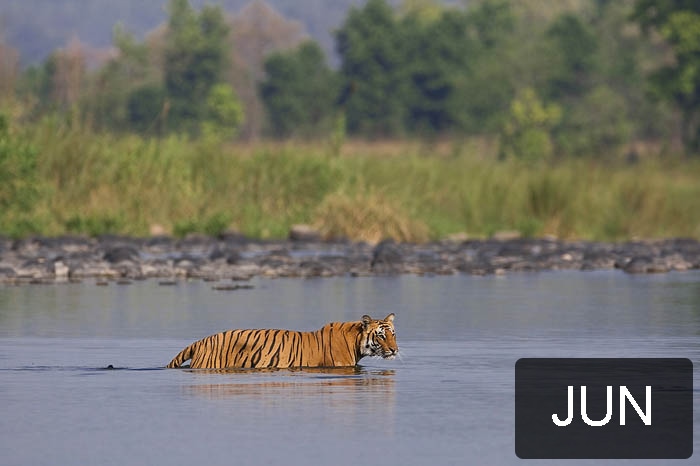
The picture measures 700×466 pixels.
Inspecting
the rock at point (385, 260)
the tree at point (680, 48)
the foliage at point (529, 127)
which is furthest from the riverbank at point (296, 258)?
the foliage at point (529, 127)

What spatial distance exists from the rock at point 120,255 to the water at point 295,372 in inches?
88.5

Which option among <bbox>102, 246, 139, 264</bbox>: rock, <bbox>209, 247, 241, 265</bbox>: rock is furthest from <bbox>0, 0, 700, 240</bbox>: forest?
<bbox>102, 246, 139, 264</bbox>: rock

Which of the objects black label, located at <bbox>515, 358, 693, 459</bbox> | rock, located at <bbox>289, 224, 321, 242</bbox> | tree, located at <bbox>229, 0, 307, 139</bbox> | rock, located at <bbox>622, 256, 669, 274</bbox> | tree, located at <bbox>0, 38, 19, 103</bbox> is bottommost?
black label, located at <bbox>515, 358, 693, 459</bbox>

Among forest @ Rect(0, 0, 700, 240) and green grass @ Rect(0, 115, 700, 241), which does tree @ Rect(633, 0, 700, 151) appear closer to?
forest @ Rect(0, 0, 700, 240)

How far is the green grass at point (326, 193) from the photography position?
1240 inches

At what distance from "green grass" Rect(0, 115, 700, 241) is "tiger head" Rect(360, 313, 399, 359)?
58.1 ft

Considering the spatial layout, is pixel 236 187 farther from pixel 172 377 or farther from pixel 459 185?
pixel 172 377

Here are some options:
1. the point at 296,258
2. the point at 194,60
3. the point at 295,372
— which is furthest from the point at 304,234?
the point at 194,60

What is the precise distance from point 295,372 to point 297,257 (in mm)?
14692

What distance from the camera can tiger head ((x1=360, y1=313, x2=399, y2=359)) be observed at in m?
12.5

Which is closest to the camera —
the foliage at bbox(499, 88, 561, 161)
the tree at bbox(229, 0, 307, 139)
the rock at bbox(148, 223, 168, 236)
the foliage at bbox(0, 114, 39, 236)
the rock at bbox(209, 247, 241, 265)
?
the rock at bbox(209, 247, 241, 265)

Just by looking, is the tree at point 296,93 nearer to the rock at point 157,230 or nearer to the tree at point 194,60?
the tree at point 194,60

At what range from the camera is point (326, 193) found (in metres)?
34.2

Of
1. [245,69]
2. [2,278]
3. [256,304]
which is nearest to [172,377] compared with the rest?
[256,304]
